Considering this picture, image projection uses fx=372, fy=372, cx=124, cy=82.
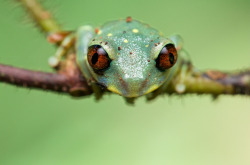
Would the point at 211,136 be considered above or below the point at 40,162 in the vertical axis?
above

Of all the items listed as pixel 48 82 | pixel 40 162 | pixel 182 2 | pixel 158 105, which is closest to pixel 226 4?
pixel 182 2

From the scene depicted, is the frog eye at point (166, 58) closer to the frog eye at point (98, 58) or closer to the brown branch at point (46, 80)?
the frog eye at point (98, 58)

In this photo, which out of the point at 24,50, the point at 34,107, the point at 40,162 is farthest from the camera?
the point at 24,50

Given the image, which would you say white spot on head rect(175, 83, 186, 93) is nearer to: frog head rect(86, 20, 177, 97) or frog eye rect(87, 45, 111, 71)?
frog head rect(86, 20, 177, 97)

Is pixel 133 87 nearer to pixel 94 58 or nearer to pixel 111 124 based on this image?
pixel 94 58

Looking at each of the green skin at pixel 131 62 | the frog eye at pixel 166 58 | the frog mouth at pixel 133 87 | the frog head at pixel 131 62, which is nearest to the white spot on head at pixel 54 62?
the green skin at pixel 131 62

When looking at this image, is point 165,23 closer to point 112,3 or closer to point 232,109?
point 112,3

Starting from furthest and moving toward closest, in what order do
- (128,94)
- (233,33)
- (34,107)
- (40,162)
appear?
(233,33)
(34,107)
(40,162)
(128,94)
